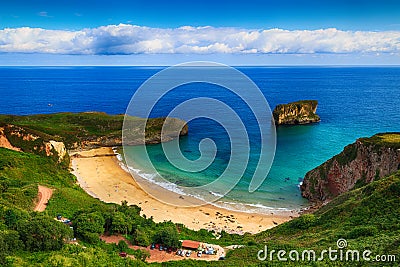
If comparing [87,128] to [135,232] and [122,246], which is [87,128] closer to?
[135,232]

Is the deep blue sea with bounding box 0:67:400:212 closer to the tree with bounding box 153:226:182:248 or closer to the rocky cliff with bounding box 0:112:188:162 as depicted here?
the rocky cliff with bounding box 0:112:188:162

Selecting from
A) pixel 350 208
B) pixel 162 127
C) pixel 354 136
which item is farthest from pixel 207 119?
pixel 350 208

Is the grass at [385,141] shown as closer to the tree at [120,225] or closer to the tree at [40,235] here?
the tree at [120,225]

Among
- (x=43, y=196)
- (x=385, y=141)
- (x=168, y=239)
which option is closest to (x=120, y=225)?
(x=168, y=239)

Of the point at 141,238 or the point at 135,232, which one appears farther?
the point at 135,232

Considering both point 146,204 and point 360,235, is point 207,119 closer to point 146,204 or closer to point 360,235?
point 146,204

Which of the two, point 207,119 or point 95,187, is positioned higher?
point 207,119
